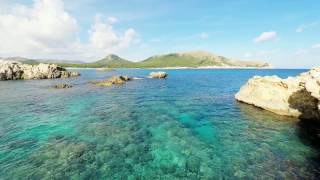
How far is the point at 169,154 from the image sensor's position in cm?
2222

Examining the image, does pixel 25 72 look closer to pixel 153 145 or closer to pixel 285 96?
pixel 153 145

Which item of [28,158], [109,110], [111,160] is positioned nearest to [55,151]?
[28,158]

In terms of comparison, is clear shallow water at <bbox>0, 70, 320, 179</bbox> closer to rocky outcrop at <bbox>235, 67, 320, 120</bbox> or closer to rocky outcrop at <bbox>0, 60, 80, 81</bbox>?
rocky outcrop at <bbox>235, 67, 320, 120</bbox>

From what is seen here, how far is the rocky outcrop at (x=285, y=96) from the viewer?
33000mm

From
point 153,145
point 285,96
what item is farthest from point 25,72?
point 285,96

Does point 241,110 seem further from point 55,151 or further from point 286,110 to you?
point 55,151

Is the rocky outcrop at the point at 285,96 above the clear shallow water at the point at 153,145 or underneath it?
above

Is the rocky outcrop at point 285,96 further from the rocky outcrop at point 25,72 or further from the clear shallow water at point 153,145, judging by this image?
the rocky outcrop at point 25,72

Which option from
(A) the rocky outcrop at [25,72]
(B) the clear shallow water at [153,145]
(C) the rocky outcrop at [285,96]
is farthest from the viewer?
(A) the rocky outcrop at [25,72]

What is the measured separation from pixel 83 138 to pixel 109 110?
48.7 feet

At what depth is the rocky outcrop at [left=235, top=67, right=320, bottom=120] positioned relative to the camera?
33.0 m

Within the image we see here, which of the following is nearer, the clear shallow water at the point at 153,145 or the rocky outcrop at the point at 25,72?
the clear shallow water at the point at 153,145

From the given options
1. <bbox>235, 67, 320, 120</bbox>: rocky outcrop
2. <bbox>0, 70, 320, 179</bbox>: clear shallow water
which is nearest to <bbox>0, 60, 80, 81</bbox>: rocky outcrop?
<bbox>0, 70, 320, 179</bbox>: clear shallow water

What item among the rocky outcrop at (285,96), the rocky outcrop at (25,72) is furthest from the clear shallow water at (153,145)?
the rocky outcrop at (25,72)
